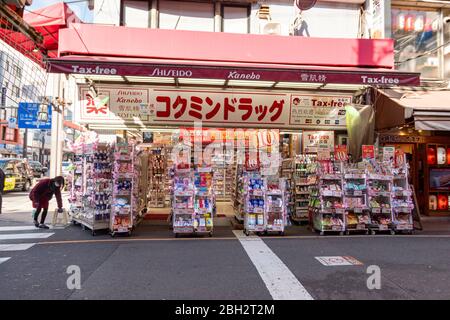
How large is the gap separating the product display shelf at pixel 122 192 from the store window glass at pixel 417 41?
34.4ft

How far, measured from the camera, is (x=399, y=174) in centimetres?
947

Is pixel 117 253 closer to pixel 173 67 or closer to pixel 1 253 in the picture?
pixel 1 253

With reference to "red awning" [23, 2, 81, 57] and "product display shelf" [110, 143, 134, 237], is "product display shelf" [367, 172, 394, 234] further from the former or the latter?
"red awning" [23, 2, 81, 57]

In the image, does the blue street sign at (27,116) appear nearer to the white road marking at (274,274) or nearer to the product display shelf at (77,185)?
the product display shelf at (77,185)

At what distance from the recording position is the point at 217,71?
28.6ft

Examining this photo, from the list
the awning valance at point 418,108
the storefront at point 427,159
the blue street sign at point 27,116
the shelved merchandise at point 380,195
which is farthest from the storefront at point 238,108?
the blue street sign at point 27,116

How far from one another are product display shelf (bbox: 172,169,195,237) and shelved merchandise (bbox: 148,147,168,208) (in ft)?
20.2

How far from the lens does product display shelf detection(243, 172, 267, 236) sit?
→ 28.8 ft

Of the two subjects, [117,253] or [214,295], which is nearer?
[214,295]

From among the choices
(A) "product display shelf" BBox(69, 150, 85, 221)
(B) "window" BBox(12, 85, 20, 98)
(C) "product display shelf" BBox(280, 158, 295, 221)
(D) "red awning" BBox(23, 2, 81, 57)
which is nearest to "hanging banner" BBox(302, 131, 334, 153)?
(C) "product display shelf" BBox(280, 158, 295, 221)

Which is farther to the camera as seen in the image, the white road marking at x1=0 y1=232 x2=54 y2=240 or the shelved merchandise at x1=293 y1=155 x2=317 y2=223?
the shelved merchandise at x1=293 y1=155 x2=317 y2=223
